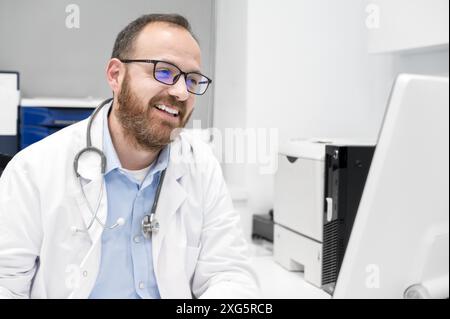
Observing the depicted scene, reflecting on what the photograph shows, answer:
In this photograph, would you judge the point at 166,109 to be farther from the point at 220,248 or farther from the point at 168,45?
the point at 220,248

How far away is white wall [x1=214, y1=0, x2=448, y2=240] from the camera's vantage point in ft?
2.50

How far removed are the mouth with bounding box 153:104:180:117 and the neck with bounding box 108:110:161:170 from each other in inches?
3.3

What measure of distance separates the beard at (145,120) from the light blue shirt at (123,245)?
0.03 meters

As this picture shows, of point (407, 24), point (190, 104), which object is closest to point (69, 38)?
point (190, 104)

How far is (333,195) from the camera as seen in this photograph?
865 mm

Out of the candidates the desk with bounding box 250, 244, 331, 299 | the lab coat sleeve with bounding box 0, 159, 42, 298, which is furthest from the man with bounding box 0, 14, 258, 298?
the desk with bounding box 250, 244, 331, 299

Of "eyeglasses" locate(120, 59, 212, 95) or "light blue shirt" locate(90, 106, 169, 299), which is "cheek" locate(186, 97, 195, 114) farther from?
"light blue shirt" locate(90, 106, 169, 299)

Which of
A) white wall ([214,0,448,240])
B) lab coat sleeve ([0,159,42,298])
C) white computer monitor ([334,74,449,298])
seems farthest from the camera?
white wall ([214,0,448,240])

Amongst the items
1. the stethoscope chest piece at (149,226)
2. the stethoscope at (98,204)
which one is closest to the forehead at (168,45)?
the stethoscope at (98,204)

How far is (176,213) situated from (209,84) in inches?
8.0

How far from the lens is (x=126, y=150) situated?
0.74 m

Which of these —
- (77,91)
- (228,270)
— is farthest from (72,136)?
(228,270)

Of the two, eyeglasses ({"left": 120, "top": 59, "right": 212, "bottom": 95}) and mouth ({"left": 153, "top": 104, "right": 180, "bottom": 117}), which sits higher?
eyeglasses ({"left": 120, "top": 59, "right": 212, "bottom": 95})

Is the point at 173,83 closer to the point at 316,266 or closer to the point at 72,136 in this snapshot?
the point at 72,136
